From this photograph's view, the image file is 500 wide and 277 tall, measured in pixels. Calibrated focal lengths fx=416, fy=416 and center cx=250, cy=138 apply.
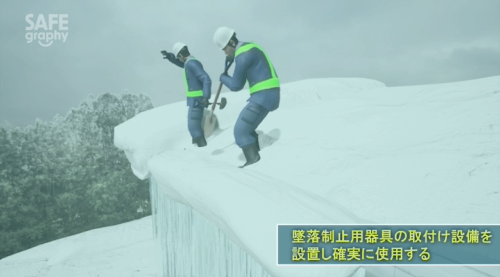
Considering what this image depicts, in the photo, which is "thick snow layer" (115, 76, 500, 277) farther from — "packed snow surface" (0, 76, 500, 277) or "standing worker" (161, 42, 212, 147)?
"standing worker" (161, 42, 212, 147)

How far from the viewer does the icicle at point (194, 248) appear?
2.06 m

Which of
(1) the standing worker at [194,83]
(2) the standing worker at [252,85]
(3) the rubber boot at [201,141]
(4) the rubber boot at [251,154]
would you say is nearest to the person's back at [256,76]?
(2) the standing worker at [252,85]

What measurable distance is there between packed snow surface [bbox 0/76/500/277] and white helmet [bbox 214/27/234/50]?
0.71 metres

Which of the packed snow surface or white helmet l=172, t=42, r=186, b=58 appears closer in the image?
the packed snow surface

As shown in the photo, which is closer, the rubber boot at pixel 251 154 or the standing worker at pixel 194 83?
the rubber boot at pixel 251 154

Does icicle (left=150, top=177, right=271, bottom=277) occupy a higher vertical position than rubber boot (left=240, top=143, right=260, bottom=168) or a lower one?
lower

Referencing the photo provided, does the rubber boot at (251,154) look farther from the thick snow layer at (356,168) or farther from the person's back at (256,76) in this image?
the person's back at (256,76)

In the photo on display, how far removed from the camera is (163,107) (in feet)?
16.0

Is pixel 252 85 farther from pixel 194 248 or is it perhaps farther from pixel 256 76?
pixel 194 248

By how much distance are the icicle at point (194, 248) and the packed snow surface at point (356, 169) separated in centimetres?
21

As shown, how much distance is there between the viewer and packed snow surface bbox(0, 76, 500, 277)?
4.95ft

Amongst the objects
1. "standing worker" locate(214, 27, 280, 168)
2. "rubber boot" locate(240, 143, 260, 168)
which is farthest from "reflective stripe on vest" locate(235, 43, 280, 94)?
"rubber boot" locate(240, 143, 260, 168)

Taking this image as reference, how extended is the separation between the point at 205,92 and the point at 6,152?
10511mm

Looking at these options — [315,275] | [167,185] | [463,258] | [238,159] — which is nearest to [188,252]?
[167,185]
